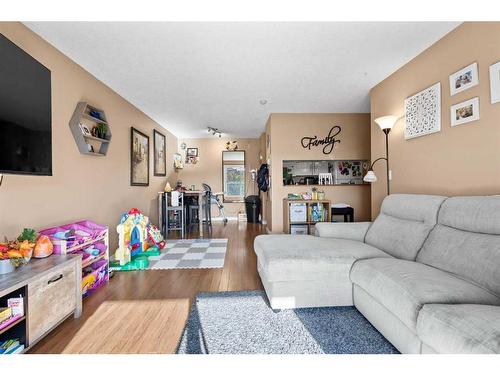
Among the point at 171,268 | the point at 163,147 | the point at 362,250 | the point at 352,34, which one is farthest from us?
the point at 163,147

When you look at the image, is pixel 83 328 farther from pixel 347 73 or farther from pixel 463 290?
pixel 347 73

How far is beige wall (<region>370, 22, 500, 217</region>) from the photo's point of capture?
5.88 feet

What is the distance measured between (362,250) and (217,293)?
132cm

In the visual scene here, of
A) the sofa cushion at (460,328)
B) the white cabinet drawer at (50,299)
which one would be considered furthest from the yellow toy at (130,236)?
the sofa cushion at (460,328)

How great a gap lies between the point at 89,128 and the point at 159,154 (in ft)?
8.05

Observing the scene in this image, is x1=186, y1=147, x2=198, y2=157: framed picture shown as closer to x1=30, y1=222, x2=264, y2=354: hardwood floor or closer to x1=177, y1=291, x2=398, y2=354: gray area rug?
x1=30, y1=222, x2=264, y2=354: hardwood floor

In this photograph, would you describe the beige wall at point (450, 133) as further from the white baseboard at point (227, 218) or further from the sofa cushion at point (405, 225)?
the white baseboard at point (227, 218)

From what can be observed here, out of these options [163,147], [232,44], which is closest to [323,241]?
[232,44]

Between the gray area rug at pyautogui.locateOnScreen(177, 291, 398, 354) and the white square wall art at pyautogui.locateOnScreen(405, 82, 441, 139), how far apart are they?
1.95 m

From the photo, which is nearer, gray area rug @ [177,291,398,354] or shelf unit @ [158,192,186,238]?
gray area rug @ [177,291,398,354]

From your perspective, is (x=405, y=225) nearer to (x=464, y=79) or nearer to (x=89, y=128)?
(x=464, y=79)

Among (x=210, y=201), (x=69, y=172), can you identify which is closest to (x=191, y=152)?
(x=210, y=201)

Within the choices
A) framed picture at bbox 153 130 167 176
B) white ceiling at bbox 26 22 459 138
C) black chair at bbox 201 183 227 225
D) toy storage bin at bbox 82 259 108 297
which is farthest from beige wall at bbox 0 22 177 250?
black chair at bbox 201 183 227 225

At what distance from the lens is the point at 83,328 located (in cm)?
161
